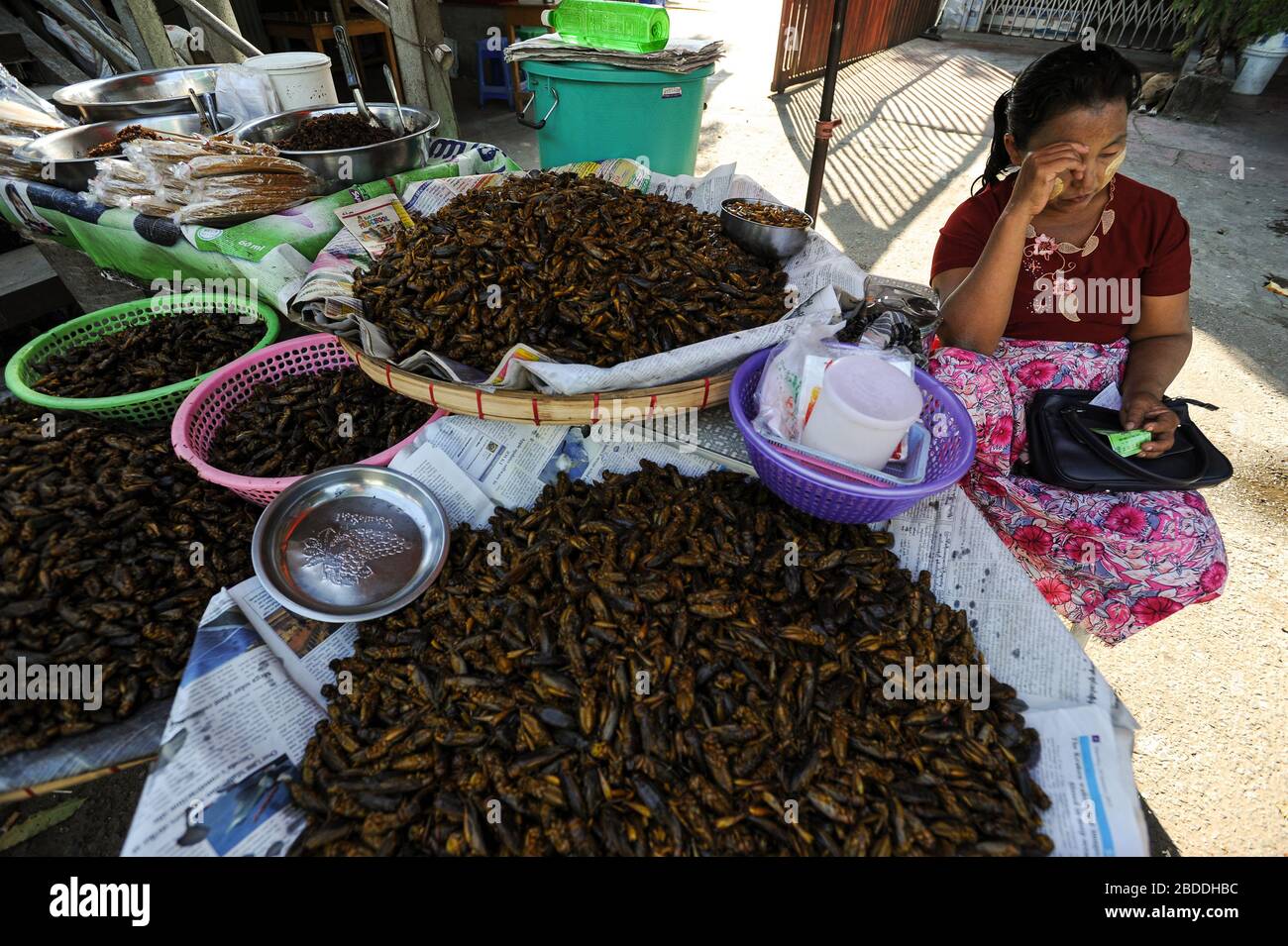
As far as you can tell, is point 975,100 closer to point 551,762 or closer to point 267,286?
point 267,286

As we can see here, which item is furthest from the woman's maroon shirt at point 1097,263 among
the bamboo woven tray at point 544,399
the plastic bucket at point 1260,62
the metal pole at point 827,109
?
the plastic bucket at point 1260,62

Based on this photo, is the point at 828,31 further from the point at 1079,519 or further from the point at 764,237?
the point at 1079,519

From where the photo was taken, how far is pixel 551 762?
1.62 meters

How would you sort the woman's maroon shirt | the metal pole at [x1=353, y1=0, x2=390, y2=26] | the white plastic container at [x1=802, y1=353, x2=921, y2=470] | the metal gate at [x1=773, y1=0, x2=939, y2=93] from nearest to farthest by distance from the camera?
1. the white plastic container at [x1=802, y1=353, x2=921, y2=470]
2. the woman's maroon shirt
3. the metal pole at [x1=353, y1=0, x2=390, y2=26]
4. the metal gate at [x1=773, y1=0, x2=939, y2=93]

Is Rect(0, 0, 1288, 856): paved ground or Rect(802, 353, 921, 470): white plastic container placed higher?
Rect(802, 353, 921, 470): white plastic container

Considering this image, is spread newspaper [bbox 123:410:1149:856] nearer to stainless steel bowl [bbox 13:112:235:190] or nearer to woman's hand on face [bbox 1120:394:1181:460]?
woman's hand on face [bbox 1120:394:1181:460]

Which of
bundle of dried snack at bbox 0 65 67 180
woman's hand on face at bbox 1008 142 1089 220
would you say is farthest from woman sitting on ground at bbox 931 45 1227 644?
bundle of dried snack at bbox 0 65 67 180

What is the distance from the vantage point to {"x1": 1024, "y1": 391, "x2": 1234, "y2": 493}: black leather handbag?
2.24m

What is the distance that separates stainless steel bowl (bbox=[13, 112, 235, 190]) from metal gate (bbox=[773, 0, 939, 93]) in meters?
7.54

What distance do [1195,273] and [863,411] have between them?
670 centimetres

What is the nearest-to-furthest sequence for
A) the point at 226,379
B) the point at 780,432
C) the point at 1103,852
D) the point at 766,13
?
the point at 1103,852 < the point at 780,432 < the point at 226,379 < the point at 766,13

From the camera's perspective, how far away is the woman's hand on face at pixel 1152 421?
228 cm

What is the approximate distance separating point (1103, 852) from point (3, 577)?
3309mm
